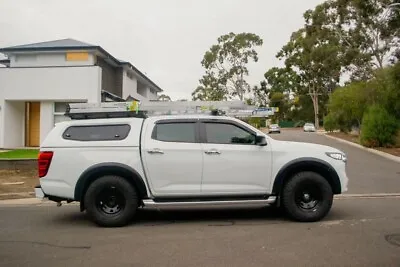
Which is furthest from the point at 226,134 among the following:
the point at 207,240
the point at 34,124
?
the point at 34,124

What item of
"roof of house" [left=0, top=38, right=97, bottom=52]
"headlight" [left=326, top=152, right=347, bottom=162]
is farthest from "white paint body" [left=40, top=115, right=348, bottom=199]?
"roof of house" [left=0, top=38, right=97, bottom=52]

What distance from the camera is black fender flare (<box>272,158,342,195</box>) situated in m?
7.95

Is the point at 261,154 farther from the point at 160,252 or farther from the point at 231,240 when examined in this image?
the point at 160,252

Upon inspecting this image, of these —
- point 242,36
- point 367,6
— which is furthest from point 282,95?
point 367,6

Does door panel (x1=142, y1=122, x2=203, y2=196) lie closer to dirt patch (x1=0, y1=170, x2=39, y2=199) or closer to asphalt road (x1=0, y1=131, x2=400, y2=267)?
asphalt road (x1=0, y1=131, x2=400, y2=267)

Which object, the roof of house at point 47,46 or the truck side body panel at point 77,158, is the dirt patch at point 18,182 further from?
the roof of house at point 47,46

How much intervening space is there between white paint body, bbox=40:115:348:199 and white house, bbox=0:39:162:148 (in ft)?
54.9

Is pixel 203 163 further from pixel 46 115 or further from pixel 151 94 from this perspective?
pixel 151 94

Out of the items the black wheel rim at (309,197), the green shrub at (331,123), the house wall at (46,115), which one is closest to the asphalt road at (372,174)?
the black wheel rim at (309,197)

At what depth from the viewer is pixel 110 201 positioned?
7.92 meters

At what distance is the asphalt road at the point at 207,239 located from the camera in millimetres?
5777

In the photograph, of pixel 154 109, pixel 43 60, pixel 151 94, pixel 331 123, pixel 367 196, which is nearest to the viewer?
pixel 154 109

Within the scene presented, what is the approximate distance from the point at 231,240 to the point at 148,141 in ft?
7.42

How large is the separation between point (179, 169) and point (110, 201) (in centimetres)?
128
